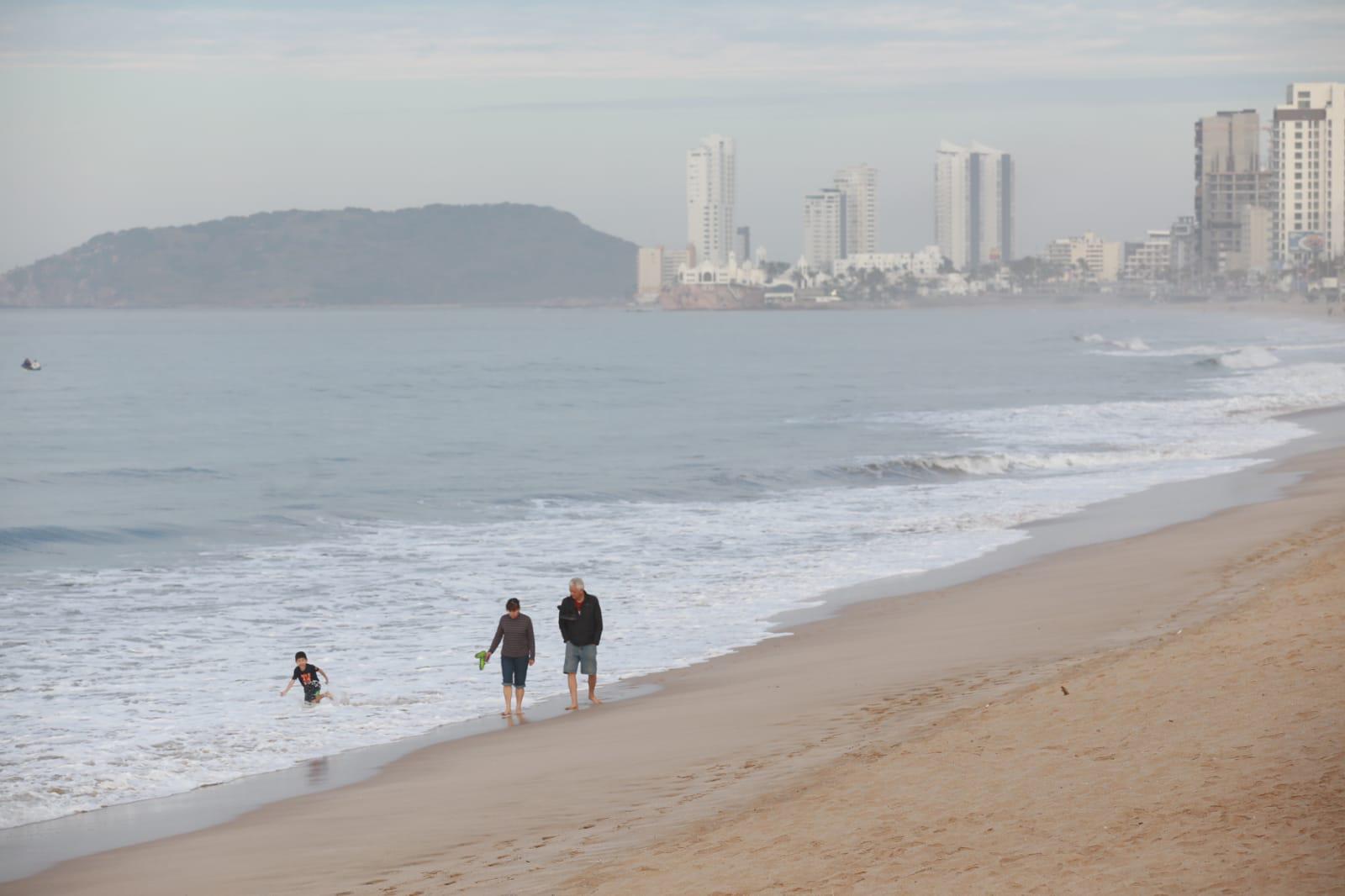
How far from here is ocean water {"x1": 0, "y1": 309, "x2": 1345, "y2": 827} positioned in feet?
42.1

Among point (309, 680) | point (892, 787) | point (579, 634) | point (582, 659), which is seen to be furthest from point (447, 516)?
point (892, 787)

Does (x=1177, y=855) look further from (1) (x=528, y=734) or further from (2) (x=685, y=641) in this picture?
(2) (x=685, y=641)

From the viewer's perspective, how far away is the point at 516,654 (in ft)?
41.2

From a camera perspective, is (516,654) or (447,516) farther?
(447,516)

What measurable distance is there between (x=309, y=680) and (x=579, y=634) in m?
2.52

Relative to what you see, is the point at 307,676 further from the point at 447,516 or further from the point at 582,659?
the point at 447,516

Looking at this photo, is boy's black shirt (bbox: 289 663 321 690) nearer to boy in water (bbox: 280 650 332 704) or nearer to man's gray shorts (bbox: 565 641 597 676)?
boy in water (bbox: 280 650 332 704)

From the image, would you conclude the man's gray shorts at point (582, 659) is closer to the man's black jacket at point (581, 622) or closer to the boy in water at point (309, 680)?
the man's black jacket at point (581, 622)

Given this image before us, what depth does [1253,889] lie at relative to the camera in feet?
19.9

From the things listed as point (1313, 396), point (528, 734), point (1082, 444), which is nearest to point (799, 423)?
point (1082, 444)

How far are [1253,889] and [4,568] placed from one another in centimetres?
2003

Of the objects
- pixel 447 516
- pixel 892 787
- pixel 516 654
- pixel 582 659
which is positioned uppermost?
pixel 892 787

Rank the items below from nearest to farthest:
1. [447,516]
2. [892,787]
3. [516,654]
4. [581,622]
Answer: [892,787]
[516,654]
[581,622]
[447,516]

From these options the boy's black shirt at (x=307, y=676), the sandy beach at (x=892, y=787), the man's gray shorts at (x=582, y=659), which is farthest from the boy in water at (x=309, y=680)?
the man's gray shorts at (x=582, y=659)
